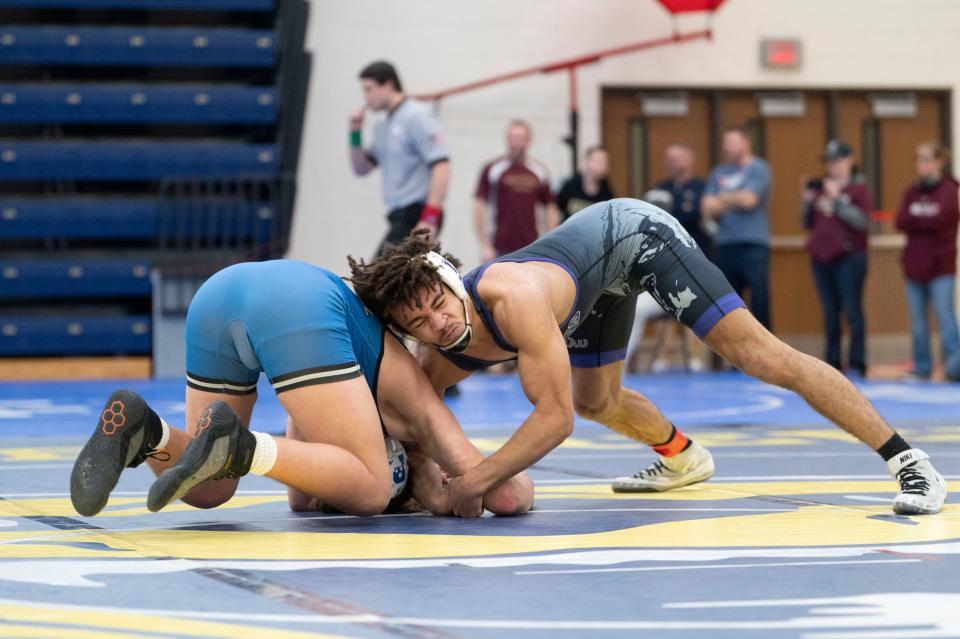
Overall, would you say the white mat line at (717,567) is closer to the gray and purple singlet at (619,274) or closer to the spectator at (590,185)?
the gray and purple singlet at (619,274)

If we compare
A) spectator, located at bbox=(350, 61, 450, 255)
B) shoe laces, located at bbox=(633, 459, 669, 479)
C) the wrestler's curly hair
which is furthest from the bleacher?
the wrestler's curly hair

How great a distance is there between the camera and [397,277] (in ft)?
12.1

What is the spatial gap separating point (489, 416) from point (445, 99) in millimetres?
5750

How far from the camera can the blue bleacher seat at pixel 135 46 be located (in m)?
→ 11.7

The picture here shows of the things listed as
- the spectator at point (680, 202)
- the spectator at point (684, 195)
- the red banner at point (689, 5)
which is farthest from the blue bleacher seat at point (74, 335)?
the red banner at point (689, 5)

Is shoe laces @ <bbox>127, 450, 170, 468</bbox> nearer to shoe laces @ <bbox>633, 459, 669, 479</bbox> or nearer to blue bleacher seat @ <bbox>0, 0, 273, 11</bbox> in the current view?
shoe laces @ <bbox>633, 459, 669, 479</bbox>

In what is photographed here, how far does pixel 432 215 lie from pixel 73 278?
434 centimetres

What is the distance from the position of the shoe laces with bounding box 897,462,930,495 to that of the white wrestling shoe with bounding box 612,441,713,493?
83 centimetres

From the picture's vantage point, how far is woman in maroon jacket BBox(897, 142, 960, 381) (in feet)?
34.4

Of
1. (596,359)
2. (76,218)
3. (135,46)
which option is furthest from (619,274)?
(135,46)

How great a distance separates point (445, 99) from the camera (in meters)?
12.9

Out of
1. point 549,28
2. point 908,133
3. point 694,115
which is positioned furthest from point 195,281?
point 908,133

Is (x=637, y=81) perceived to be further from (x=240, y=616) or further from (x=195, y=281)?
(x=240, y=616)

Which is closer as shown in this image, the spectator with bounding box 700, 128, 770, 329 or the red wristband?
the red wristband
